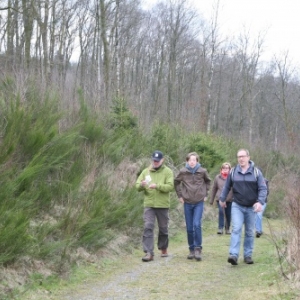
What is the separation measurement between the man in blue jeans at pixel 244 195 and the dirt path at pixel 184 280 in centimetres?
60

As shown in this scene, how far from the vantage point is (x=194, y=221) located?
8844 millimetres

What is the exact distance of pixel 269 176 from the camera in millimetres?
24516

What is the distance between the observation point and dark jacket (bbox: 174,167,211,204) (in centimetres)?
880

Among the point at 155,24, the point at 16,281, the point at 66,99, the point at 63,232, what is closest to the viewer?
the point at 16,281

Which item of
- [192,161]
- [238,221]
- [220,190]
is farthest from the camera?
[220,190]

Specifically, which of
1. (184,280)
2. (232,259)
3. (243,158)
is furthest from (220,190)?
(184,280)

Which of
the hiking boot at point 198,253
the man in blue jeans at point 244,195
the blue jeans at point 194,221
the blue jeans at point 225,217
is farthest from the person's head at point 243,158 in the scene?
the blue jeans at point 225,217

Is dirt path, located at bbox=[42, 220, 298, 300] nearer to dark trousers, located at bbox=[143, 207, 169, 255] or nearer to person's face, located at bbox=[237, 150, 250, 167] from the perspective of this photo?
dark trousers, located at bbox=[143, 207, 169, 255]

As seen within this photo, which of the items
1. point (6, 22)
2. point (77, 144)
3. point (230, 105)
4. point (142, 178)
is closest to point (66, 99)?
point (77, 144)

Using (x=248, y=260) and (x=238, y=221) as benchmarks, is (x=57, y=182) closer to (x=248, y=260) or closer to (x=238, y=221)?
→ (x=238, y=221)

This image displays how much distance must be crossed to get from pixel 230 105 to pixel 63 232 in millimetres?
43204

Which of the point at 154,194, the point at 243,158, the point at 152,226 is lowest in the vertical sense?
the point at 152,226

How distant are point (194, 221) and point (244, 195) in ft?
4.37

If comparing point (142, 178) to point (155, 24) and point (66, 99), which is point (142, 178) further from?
point (155, 24)
